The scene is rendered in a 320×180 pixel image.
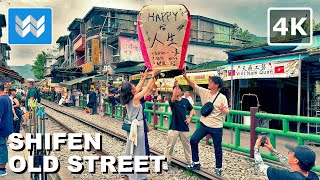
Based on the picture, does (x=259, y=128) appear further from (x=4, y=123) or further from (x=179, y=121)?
(x=4, y=123)

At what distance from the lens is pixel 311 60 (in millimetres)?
10461

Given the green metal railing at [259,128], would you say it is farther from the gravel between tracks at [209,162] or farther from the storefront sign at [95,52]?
the storefront sign at [95,52]

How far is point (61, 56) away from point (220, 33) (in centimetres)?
3885

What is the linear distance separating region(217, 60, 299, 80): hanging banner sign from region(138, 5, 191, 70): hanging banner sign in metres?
5.69

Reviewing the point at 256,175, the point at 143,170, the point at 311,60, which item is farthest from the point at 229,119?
the point at 143,170

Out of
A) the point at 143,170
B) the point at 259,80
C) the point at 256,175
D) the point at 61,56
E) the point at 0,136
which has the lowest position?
the point at 256,175

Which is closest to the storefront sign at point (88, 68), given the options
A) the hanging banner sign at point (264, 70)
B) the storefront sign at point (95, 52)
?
the storefront sign at point (95, 52)

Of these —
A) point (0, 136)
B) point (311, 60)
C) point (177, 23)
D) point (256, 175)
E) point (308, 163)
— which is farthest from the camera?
point (311, 60)

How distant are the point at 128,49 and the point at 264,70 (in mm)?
22628

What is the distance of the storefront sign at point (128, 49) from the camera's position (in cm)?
3181

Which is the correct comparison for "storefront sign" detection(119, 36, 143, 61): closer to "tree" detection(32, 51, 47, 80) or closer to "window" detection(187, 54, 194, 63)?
"window" detection(187, 54, 194, 63)

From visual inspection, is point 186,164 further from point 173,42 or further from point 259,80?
point 259,80

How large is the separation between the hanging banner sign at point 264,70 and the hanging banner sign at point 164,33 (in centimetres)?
569

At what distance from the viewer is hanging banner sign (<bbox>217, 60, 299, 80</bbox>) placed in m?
9.80
